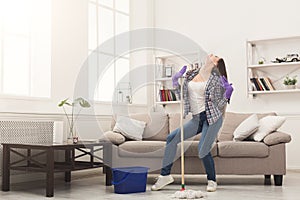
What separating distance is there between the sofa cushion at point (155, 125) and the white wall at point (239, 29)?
1252 millimetres

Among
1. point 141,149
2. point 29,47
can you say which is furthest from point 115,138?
point 29,47

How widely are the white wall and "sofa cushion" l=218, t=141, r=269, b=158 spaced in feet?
4.86

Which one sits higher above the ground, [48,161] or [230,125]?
[230,125]

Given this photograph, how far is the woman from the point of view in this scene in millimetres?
3998

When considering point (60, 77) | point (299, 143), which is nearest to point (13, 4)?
point (60, 77)

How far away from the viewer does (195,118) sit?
4.09 meters

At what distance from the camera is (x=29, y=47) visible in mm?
4859

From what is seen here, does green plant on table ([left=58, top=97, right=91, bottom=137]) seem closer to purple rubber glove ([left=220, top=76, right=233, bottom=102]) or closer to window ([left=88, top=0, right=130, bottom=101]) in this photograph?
window ([left=88, top=0, right=130, bottom=101])

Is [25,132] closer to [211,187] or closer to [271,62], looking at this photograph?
[211,187]

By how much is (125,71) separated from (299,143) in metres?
2.51

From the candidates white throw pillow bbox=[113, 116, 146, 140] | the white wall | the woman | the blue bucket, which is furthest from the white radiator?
the white wall

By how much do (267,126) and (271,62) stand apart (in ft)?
5.08

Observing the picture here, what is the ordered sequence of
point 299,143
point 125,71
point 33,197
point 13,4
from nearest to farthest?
point 33,197, point 13,4, point 299,143, point 125,71

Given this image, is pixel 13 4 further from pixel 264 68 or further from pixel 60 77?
pixel 264 68
